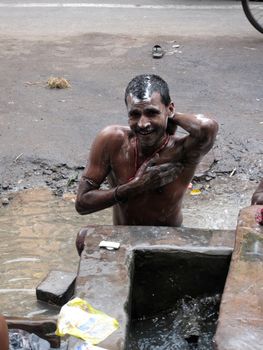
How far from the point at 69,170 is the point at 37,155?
14.8 inches

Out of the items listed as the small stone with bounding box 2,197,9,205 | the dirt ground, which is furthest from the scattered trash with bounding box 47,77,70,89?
the small stone with bounding box 2,197,9,205

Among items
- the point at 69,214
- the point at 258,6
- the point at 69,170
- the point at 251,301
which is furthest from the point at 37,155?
the point at 258,6

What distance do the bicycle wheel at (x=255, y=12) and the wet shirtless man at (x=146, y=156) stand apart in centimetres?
545

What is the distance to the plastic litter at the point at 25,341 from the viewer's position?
2.87 meters

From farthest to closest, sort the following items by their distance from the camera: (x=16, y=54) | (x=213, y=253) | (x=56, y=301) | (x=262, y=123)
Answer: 1. (x=16, y=54)
2. (x=262, y=123)
3. (x=56, y=301)
4. (x=213, y=253)

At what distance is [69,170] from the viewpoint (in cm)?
542

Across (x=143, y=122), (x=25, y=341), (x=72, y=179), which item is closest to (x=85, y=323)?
(x=25, y=341)

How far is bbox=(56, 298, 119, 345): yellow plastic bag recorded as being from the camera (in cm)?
248

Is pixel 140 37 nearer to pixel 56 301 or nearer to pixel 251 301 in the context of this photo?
pixel 56 301

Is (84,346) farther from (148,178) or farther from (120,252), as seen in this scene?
(148,178)

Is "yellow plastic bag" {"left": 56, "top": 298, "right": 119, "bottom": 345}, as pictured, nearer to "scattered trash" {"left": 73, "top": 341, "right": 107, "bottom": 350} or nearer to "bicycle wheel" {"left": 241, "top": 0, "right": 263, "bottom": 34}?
"scattered trash" {"left": 73, "top": 341, "right": 107, "bottom": 350}

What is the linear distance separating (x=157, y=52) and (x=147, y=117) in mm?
5095

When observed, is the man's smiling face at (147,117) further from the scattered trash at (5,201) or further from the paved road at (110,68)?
the paved road at (110,68)

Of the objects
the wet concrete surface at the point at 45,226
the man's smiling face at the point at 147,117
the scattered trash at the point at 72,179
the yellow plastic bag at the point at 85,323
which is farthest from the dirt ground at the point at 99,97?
the yellow plastic bag at the point at 85,323
